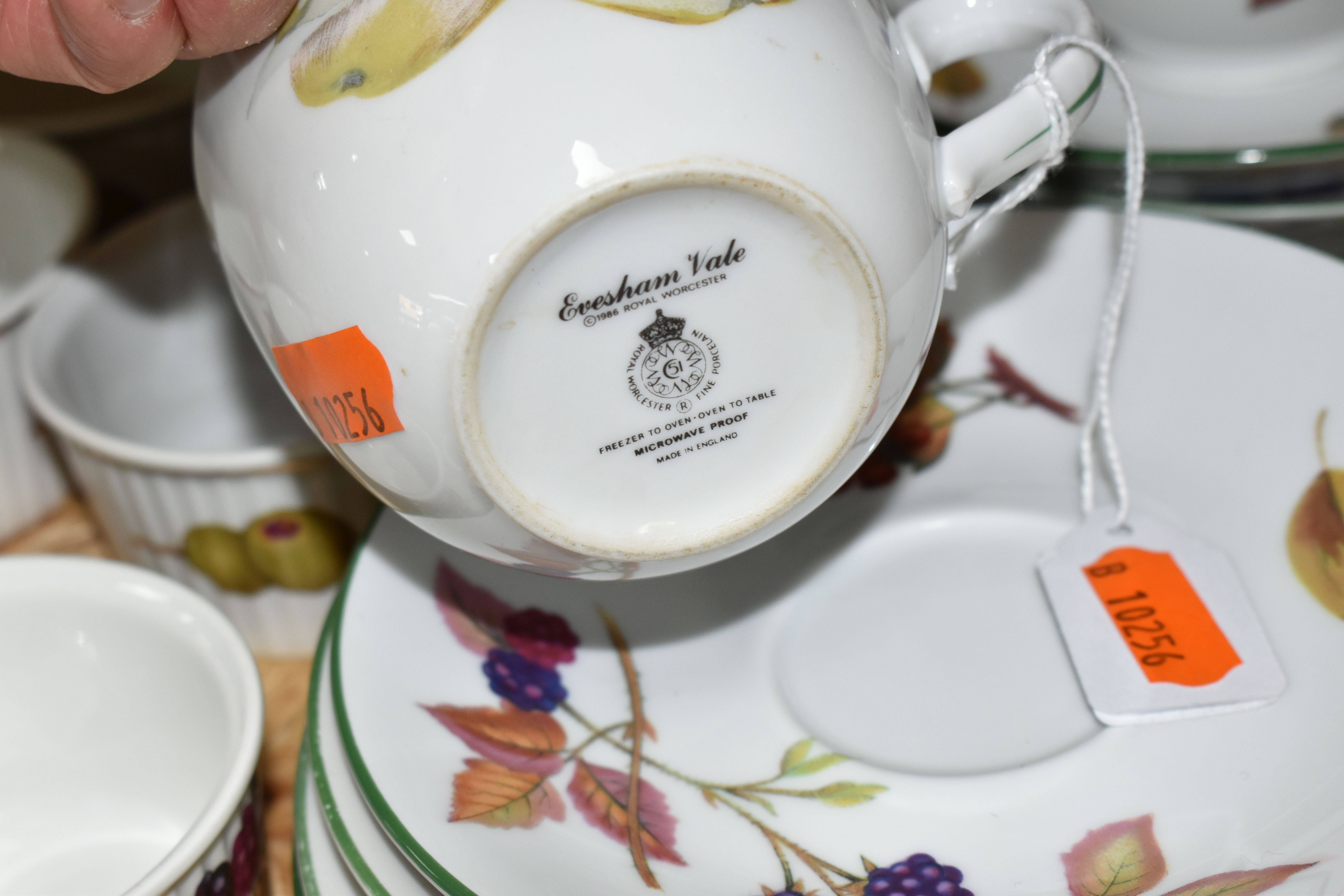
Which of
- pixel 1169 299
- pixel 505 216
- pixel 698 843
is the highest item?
pixel 505 216

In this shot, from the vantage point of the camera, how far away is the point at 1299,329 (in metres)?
0.52

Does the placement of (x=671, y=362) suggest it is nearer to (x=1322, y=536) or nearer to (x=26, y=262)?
(x=1322, y=536)

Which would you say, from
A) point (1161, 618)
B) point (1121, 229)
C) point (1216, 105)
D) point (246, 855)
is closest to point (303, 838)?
point (246, 855)

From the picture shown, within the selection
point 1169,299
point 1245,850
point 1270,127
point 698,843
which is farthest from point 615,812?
point 1270,127

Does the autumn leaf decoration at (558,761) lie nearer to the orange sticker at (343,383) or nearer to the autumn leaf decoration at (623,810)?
the autumn leaf decoration at (623,810)

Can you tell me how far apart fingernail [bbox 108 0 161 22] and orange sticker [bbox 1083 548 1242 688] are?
1.33 feet

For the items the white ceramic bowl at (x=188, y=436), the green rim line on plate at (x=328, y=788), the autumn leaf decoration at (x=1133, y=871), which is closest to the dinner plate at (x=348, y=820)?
the green rim line on plate at (x=328, y=788)

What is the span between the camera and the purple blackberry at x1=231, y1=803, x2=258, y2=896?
16.8 inches

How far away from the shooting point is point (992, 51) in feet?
1.49

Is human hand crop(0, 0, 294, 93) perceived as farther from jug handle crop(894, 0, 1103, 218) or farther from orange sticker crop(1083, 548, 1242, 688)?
orange sticker crop(1083, 548, 1242, 688)

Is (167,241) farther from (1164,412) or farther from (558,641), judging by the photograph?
(1164,412)

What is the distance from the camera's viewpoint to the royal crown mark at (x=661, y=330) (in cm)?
35

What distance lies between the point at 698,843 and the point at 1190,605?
22 centimetres

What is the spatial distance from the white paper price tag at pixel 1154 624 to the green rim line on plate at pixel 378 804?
244 millimetres
